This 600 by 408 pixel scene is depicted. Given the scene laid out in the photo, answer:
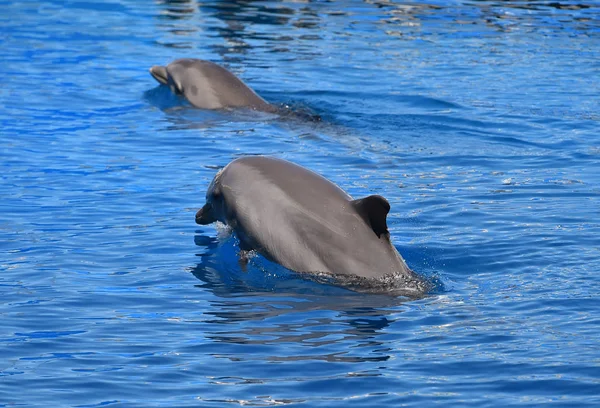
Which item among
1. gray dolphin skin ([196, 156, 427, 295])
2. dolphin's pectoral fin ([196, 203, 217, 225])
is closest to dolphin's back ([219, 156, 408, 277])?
gray dolphin skin ([196, 156, 427, 295])

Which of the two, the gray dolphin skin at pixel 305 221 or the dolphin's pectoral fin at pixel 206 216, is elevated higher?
the gray dolphin skin at pixel 305 221

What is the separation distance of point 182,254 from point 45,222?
6.06 ft

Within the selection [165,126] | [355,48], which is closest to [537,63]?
[355,48]

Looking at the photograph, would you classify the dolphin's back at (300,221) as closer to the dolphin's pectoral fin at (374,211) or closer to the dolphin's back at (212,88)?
the dolphin's pectoral fin at (374,211)

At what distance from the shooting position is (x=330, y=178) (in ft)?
44.4

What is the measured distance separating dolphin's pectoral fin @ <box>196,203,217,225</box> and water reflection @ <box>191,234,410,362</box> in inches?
29.8

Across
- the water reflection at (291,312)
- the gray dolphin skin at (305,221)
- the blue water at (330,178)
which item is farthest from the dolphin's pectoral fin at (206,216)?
the water reflection at (291,312)

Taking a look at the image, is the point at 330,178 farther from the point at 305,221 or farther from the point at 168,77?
the point at 168,77

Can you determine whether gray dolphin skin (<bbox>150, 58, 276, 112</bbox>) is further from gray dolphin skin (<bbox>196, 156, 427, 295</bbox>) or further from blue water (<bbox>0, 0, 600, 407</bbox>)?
gray dolphin skin (<bbox>196, 156, 427, 295</bbox>)

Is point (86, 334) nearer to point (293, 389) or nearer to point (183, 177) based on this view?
point (293, 389)

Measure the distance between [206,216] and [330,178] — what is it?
276 centimetres

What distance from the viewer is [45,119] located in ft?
54.9

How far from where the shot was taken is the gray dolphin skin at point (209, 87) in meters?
17.3

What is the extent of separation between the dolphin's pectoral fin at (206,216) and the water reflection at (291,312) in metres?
0.76
